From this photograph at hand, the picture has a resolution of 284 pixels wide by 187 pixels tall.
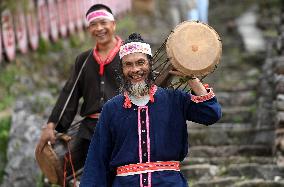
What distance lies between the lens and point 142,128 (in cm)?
421

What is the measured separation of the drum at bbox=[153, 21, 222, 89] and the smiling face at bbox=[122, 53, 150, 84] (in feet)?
0.62

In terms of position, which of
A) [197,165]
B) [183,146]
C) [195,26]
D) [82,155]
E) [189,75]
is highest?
[195,26]

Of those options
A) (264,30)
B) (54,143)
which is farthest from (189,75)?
(264,30)

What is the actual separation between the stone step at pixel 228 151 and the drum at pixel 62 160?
8.21ft

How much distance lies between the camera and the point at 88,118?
5.98m

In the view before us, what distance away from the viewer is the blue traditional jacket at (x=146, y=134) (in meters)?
4.19

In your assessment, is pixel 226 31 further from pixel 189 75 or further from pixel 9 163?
pixel 189 75

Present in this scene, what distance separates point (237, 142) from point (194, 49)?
15.9 feet

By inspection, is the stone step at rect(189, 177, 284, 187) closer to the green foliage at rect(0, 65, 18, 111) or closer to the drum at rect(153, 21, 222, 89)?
the drum at rect(153, 21, 222, 89)

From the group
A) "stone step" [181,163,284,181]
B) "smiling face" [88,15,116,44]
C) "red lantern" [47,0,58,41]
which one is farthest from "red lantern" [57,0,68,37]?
"smiling face" [88,15,116,44]

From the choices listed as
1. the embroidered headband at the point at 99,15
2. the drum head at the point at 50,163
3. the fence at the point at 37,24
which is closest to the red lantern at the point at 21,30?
the fence at the point at 37,24

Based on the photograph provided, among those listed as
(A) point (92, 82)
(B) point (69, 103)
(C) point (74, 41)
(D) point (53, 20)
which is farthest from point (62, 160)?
Result: (C) point (74, 41)

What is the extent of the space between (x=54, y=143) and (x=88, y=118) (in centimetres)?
43

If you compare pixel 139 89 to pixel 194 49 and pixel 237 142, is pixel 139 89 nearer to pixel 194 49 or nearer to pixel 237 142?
pixel 194 49
